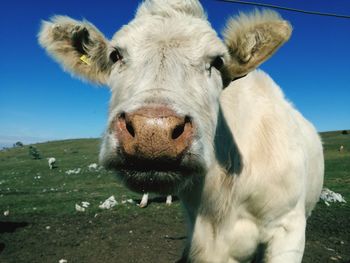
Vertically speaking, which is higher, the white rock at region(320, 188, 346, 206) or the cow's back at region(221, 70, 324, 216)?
the cow's back at region(221, 70, 324, 216)

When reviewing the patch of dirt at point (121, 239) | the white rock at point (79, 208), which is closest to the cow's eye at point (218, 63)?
the patch of dirt at point (121, 239)

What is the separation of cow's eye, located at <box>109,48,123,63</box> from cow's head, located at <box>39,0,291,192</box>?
0.04ft

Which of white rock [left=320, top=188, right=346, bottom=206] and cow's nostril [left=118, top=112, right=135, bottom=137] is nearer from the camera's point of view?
cow's nostril [left=118, top=112, right=135, bottom=137]

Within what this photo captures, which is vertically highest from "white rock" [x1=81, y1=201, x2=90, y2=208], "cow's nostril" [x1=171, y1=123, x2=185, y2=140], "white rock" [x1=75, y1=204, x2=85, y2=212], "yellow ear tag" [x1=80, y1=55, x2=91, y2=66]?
"yellow ear tag" [x1=80, y1=55, x2=91, y2=66]

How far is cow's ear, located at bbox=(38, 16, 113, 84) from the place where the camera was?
447 centimetres

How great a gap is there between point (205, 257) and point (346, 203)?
1048cm

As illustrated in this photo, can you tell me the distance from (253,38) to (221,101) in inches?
32.5

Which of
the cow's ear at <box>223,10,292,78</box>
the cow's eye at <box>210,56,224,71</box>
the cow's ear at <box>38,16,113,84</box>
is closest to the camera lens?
the cow's eye at <box>210,56,224,71</box>

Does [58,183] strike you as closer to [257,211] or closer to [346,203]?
[346,203]

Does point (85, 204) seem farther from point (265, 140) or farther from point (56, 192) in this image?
point (265, 140)

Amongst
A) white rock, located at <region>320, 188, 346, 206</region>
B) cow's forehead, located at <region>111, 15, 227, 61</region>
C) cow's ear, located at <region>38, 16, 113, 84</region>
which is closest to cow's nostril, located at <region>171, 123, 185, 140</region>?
cow's forehead, located at <region>111, 15, 227, 61</region>

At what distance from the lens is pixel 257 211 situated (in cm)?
443

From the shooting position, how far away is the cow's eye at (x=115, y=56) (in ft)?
13.2

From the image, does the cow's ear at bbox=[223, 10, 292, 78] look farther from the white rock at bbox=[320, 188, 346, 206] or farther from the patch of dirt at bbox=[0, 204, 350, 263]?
the white rock at bbox=[320, 188, 346, 206]
